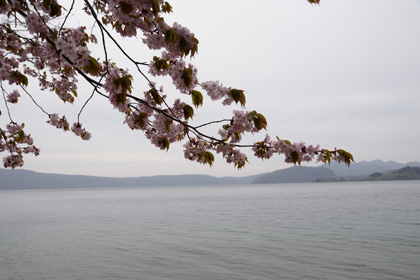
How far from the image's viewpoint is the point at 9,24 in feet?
21.0

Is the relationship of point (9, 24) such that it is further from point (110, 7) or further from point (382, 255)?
point (382, 255)

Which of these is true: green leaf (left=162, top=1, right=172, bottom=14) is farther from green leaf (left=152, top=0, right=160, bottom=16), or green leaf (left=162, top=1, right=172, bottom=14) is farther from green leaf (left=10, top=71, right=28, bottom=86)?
green leaf (left=10, top=71, right=28, bottom=86)

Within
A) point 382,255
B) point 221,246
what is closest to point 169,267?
point 221,246

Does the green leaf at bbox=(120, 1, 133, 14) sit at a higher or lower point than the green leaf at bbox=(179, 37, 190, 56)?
higher

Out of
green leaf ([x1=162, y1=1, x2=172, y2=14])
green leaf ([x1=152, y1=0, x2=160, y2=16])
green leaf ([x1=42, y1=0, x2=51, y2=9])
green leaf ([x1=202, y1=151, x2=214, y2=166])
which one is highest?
green leaf ([x1=162, y1=1, x2=172, y2=14])

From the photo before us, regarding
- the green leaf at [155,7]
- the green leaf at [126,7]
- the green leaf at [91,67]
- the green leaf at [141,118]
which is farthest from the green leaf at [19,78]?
the green leaf at [155,7]

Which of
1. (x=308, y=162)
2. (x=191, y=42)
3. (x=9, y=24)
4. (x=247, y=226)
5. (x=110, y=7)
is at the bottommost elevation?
(x=247, y=226)

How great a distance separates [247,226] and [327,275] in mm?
17176

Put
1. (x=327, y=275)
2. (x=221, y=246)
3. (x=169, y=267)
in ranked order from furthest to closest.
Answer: (x=221, y=246)
(x=169, y=267)
(x=327, y=275)

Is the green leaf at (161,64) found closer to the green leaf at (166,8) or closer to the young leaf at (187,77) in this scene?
the young leaf at (187,77)

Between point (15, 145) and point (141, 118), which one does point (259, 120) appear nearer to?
point (141, 118)

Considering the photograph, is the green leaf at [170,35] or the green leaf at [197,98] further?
the green leaf at [197,98]

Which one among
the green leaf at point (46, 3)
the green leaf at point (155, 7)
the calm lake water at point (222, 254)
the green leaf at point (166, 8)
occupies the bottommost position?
the calm lake water at point (222, 254)

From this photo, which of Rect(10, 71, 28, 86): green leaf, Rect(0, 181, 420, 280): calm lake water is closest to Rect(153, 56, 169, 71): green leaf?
Rect(10, 71, 28, 86): green leaf
